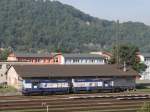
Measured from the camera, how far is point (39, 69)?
77.9 metres

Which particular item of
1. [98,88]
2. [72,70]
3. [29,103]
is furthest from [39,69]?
[29,103]

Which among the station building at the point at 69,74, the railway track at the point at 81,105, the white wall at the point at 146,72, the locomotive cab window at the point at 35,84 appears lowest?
the railway track at the point at 81,105

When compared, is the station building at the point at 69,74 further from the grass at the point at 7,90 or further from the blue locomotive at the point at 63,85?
the blue locomotive at the point at 63,85

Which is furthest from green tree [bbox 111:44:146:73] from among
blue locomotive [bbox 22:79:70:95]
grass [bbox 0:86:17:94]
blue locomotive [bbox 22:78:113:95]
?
grass [bbox 0:86:17:94]

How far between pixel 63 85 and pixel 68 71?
5.74m

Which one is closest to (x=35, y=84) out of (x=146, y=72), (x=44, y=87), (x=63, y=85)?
(x=44, y=87)

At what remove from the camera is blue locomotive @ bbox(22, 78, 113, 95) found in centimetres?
7035

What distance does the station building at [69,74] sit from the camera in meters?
73.8

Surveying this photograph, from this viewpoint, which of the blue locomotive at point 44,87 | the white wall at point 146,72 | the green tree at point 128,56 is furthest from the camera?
the white wall at point 146,72

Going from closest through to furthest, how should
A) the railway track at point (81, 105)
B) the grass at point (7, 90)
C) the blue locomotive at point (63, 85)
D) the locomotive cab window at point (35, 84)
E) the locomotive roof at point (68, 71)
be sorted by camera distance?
the railway track at point (81, 105) → the blue locomotive at point (63, 85) → the locomotive cab window at point (35, 84) → the grass at point (7, 90) → the locomotive roof at point (68, 71)

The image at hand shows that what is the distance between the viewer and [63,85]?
73.2 metres

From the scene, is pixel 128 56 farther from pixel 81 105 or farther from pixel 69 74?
pixel 81 105

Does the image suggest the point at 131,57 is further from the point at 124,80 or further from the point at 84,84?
the point at 84,84

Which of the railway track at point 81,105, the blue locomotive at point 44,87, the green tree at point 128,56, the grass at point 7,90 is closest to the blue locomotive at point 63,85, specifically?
the blue locomotive at point 44,87
